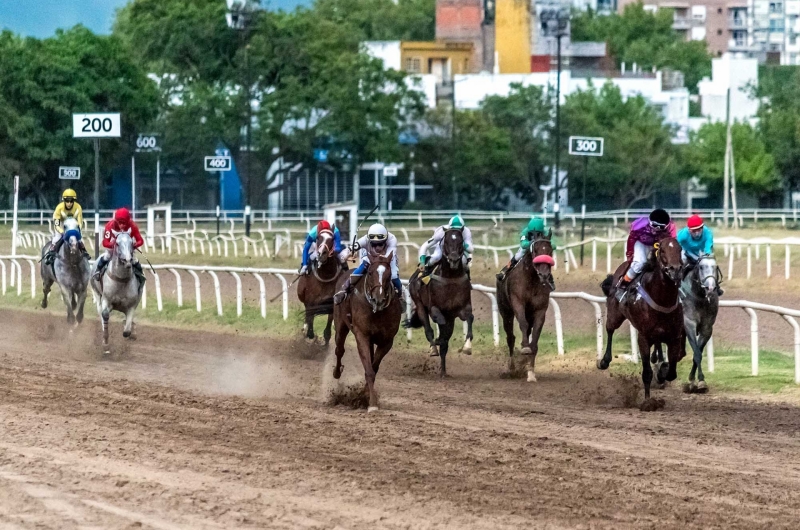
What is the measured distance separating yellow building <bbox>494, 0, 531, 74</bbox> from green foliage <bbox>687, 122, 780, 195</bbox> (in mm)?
19833

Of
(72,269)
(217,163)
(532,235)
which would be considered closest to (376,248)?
(532,235)

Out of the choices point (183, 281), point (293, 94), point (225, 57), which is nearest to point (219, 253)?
point (183, 281)

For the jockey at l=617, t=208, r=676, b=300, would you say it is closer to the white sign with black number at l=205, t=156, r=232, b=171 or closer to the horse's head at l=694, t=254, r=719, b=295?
the horse's head at l=694, t=254, r=719, b=295

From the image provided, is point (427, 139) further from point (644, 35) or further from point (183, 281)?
point (644, 35)

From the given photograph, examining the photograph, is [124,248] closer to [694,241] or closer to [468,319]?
[468,319]

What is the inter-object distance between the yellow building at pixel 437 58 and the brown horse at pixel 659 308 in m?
75.6

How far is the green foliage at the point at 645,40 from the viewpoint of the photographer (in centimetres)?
11788

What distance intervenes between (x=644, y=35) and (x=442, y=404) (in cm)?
11788

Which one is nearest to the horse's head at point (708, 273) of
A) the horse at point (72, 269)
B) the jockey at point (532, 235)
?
the jockey at point (532, 235)

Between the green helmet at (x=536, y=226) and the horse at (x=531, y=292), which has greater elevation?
the green helmet at (x=536, y=226)

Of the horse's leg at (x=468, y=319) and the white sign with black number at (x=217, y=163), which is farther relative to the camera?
the white sign with black number at (x=217, y=163)

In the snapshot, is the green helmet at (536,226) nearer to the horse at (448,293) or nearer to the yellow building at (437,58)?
the horse at (448,293)

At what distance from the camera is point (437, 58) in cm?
9119

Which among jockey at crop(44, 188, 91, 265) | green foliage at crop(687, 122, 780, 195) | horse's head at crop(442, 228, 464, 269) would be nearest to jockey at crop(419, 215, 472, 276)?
horse's head at crop(442, 228, 464, 269)
